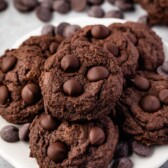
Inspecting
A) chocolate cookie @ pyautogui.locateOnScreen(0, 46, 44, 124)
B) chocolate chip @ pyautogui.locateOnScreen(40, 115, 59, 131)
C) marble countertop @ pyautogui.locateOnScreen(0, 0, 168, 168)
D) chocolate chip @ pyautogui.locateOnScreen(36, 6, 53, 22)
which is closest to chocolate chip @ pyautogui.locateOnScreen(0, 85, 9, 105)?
chocolate cookie @ pyautogui.locateOnScreen(0, 46, 44, 124)

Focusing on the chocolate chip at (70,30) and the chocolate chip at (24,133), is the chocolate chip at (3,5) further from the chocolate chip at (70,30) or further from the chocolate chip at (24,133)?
the chocolate chip at (24,133)

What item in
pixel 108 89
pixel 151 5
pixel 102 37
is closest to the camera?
pixel 108 89

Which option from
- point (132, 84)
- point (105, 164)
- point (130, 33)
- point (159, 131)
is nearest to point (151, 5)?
point (130, 33)

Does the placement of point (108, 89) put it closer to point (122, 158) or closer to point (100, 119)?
point (100, 119)

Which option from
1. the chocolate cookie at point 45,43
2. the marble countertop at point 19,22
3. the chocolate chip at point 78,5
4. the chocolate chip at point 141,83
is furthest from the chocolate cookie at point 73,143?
the chocolate chip at point 78,5

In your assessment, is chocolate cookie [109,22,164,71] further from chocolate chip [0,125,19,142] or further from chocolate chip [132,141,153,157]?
chocolate chip [0,125,19,142]
